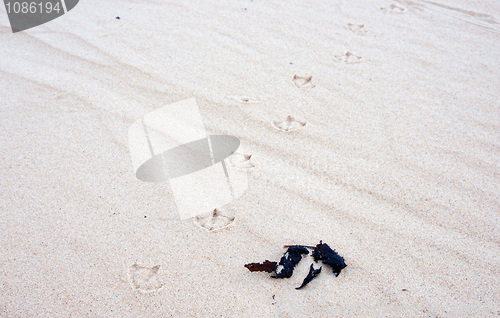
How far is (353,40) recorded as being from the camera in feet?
7.68

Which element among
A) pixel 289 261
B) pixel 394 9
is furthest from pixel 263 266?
pixel 394 9

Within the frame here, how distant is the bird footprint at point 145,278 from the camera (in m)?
1.12

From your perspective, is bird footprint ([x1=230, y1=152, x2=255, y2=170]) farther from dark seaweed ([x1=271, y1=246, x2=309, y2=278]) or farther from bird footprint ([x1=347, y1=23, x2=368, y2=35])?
bird footprint ([x1=347, y1=23, x2=368, y2=35])

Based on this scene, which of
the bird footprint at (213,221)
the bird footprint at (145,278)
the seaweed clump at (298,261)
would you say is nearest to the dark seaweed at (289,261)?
the seaweed clump at (298,261)

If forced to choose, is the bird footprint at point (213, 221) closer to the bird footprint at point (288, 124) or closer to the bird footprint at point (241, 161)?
the bird footprint at point (241, 161)

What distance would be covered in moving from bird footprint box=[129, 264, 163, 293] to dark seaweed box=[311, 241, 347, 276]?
18.2 inches

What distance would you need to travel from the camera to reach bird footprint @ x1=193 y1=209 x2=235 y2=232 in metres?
1.29

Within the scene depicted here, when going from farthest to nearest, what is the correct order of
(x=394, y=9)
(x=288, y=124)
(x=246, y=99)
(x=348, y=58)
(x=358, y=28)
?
(x=394, y=9) → (x=358, y=28) → (x=348, y=58) → (x=246, y=99) → (x=288, y=124)

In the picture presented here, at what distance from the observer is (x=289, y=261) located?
1166mm

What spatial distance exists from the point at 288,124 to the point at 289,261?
719 millimetres

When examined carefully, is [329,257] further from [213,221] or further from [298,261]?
[213,221]

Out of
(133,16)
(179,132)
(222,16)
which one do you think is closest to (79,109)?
(179,132)

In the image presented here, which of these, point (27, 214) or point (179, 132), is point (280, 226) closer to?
point (179, 132)

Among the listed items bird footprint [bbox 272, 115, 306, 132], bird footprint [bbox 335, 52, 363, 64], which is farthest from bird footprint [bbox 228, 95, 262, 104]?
bird footprint [bbox 335, 52, 363, 64]
